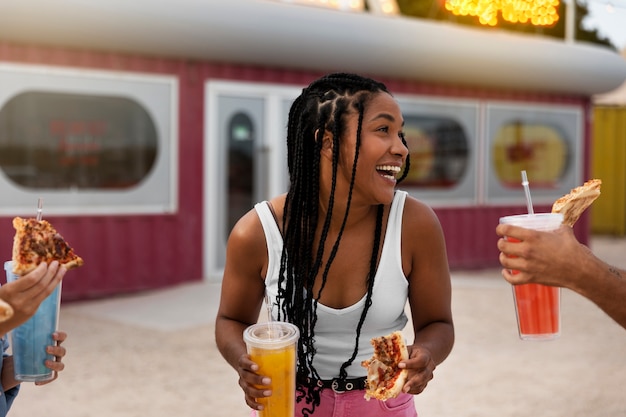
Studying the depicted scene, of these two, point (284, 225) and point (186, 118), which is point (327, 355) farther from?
point (186, 118)

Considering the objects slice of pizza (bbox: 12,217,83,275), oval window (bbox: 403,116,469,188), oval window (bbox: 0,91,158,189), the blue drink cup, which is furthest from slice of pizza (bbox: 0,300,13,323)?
oval window (bbox: 403,116,469,188)

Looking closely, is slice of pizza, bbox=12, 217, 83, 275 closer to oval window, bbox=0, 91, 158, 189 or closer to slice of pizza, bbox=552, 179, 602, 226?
slice of pizza, bbox=552, 179, 602, 226

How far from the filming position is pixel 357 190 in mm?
1966

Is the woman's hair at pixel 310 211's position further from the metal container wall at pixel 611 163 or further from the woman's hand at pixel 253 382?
the metal container wall at pixel 611 163

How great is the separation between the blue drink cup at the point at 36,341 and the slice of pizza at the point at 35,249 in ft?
0.47

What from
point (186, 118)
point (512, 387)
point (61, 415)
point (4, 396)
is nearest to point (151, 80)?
point (186, 118)

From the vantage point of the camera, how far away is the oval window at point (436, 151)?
9.48 meters

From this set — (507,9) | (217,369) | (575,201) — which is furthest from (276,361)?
(217,369)

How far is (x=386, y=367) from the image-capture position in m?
1.70

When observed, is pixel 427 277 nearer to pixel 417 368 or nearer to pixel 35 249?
pixel 417 368

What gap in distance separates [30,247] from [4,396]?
0.63 metres

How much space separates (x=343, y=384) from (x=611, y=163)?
14010 mm

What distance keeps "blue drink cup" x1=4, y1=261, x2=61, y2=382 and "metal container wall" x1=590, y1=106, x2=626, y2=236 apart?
1386cm

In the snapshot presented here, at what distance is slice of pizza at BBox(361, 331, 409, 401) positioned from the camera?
165 cm
